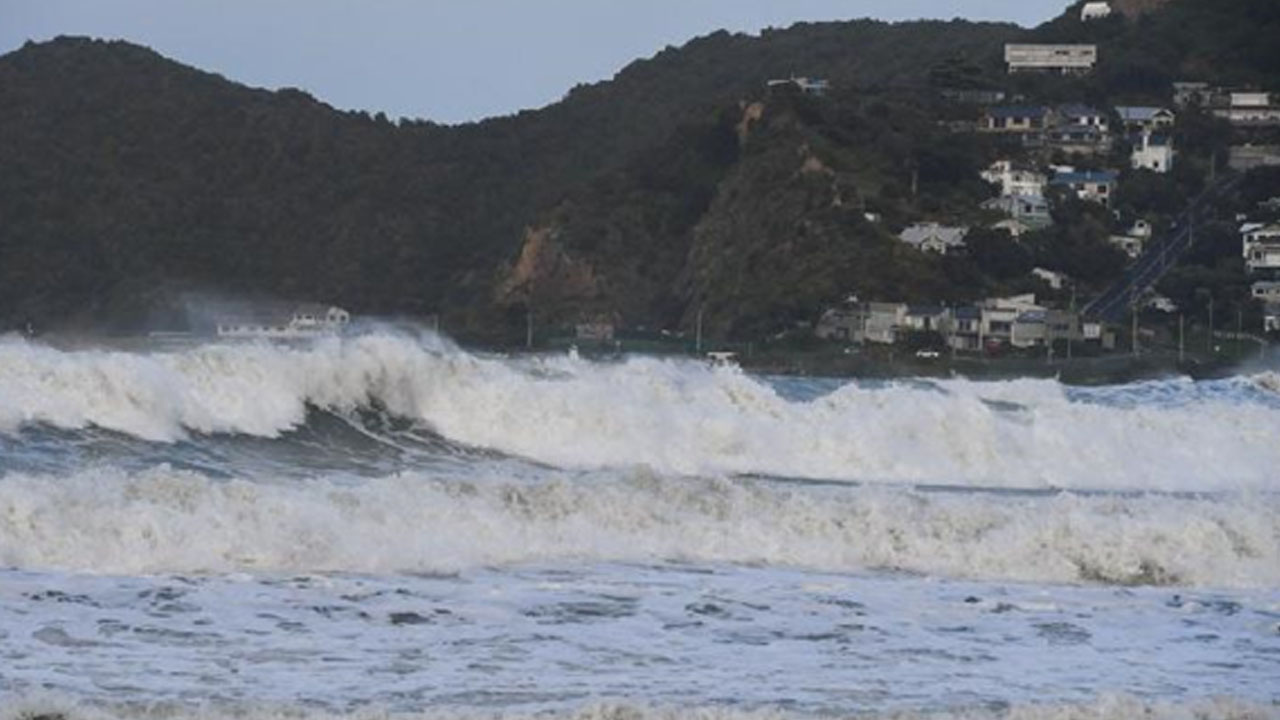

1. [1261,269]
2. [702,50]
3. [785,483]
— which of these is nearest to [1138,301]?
[1261,269]

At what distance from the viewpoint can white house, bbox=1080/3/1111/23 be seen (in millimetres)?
126812

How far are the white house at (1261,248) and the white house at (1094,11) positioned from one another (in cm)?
3636

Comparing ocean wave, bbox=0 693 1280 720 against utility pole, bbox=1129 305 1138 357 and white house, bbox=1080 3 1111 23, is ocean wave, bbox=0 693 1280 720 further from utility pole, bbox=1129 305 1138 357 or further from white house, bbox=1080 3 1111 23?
white house, bbox=1080 3 1111 23

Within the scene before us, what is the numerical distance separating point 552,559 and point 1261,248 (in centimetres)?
7289

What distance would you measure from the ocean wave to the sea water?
0.11 feet

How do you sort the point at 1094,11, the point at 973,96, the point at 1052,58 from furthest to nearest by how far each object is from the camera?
the point at 1094,11, the point at 1052,58, the point at 973,96

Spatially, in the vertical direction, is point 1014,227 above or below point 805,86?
below

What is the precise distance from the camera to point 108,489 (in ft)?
65.6

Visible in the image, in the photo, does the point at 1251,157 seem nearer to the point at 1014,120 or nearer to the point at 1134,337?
the point at 1014,120

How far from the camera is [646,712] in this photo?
578 inches

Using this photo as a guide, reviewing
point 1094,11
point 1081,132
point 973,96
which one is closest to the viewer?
point 1081,132

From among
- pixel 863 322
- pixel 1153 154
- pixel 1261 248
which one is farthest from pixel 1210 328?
pixel 1153 154

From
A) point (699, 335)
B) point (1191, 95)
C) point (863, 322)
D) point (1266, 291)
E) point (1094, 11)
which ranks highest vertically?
point (1094, 11)

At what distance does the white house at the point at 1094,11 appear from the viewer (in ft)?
416
